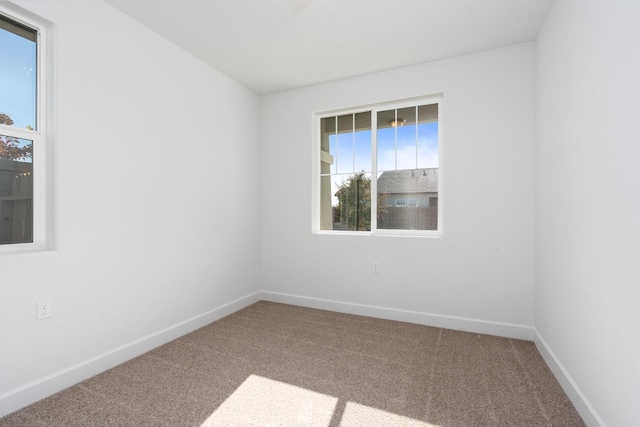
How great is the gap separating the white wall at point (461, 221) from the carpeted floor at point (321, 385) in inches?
14.3

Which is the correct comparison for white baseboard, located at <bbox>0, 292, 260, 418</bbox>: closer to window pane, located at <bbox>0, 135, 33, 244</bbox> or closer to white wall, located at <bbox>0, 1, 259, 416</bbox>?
white wall, located at <bbox>0, 1, 259, 416</bbox>

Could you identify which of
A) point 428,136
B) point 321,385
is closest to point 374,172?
point 428,136

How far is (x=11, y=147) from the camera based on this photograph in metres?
1.92

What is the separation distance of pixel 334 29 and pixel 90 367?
3.23 meters

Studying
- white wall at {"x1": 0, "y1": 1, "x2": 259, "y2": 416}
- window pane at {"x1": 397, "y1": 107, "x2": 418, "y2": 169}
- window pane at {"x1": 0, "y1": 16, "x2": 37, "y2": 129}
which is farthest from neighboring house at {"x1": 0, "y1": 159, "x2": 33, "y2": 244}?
window pane at {"x1": 397, "y1": 107, "x2": 418, "y2": 169}

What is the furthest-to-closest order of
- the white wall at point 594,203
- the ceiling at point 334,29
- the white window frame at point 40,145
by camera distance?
1. the ceiling at point 334,29
2. the white window frame at point 40,145
3. the white wall at point 594,203

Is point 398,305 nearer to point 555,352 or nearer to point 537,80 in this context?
point 555,352

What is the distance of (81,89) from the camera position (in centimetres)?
214

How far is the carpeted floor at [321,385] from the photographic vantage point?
5.78 feet

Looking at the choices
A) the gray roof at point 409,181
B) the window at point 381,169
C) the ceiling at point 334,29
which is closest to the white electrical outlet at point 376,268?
the window at point 381,169

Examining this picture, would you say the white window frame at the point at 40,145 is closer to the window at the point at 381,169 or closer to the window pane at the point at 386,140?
the window at the point at 381,169

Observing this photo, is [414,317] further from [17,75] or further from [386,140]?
[17,75]

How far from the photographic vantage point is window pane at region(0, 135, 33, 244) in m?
1.89

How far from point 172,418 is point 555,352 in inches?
103
